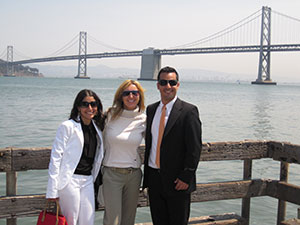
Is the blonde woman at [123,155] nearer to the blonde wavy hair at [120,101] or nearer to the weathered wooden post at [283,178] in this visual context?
the blonde wavy hair at [120,101]

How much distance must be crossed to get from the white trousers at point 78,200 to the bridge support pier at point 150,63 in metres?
84.5

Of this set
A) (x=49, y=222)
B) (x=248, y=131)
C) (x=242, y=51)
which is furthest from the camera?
(x=242, y=51)

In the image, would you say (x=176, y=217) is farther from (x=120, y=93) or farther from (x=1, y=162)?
(x=1, y=162)

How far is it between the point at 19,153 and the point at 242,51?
6798 centimetres

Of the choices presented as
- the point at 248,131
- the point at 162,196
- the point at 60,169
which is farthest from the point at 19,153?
the point at 248,131

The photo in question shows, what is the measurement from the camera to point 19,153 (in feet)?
8.47

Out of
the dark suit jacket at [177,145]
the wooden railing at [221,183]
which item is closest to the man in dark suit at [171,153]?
the dark suit jacket at [177,145]

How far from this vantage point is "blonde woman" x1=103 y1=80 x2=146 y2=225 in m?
2.62

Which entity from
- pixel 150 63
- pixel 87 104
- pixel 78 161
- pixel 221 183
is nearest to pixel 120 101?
pixel 87 104

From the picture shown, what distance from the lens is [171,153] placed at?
252 cm

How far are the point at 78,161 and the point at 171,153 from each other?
60 cm

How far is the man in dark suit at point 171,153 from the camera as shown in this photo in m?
2.49

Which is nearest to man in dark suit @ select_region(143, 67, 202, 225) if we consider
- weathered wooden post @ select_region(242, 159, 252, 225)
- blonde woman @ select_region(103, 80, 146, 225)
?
blonde woman @ select_region(103, 80, 146, 225)

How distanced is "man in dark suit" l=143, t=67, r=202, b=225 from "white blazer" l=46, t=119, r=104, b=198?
371mm
